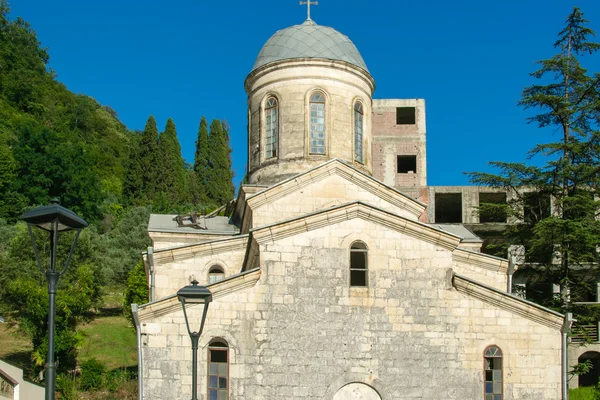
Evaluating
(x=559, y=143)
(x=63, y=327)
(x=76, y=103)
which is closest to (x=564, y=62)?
(x=559, y=143)

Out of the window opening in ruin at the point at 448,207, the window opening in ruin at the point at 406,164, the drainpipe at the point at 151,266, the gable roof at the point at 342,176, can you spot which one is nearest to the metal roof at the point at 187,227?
the drainpipe at the point at 151,266

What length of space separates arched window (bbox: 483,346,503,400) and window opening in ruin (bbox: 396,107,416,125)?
26.1 metres

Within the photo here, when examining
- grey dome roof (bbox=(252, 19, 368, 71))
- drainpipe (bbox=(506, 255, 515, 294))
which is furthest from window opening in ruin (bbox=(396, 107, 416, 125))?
drainpipe (bbox=(506, 255, 515, 294))

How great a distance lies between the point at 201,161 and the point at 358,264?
170 ft

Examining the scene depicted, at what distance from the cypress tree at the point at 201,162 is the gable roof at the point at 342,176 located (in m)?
43.8

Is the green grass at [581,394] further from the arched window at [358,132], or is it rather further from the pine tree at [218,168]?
the pine tree at [218,168]

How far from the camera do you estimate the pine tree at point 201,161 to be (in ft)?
213

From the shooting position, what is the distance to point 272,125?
23531 millimetres

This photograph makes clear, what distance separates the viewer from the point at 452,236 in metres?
18.0

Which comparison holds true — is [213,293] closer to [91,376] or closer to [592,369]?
[91,376]

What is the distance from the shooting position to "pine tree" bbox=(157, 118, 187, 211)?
58.8 meters

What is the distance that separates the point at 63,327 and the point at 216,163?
41128 millimetres

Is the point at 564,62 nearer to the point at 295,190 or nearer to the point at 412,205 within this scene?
the point at 412,205

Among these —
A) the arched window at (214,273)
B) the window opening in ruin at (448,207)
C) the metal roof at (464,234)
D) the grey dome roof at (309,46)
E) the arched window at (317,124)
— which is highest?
the grey dome roof at (309,46)
